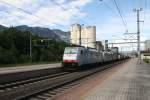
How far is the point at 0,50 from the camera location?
71.4 m

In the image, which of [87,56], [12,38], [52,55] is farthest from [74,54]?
[52,55]

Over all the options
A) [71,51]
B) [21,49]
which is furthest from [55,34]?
[71,51]

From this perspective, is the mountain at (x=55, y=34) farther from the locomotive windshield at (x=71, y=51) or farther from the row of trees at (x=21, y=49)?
the locomotive windshield at (x=71, y=51)

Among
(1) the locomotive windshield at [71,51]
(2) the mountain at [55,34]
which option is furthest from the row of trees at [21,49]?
(1) the locomotive windshield at [71,51]

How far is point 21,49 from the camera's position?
9050 centimetres

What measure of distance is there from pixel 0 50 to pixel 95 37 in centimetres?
2639

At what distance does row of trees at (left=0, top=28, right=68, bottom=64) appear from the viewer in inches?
2906

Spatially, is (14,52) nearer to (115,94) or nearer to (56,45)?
(56,45)

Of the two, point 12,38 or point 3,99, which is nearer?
point 3,99

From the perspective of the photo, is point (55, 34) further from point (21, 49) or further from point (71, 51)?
point (71, 51)

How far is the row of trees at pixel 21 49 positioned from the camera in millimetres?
73806

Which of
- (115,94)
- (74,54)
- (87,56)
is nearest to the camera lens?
(115,94)

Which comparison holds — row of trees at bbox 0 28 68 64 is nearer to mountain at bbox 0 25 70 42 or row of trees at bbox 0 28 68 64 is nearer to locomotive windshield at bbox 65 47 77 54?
mountain at bbox 0 25 70 42

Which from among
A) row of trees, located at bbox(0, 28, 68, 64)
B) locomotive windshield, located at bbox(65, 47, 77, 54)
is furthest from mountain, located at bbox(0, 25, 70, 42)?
locomotive windshield, located at bbox(65, 47, 77, 54)
